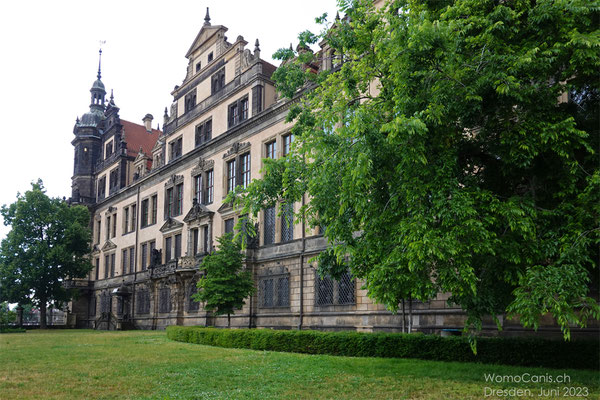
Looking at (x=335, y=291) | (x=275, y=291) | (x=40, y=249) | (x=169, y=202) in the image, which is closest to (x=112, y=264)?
(x=40, y=249)

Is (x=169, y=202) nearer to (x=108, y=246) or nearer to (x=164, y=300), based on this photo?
(x=164, y=300)

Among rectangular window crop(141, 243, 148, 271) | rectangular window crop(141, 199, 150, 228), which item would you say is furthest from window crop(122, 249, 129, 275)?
rectangular window crop(141, 199, 150, 228)

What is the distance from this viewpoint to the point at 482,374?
1300 centimetres

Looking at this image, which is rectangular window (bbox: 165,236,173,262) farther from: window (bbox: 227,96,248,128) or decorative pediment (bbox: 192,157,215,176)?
window (bbox: 227,96,248,128)

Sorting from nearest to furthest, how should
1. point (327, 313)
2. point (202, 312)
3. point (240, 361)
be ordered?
1. point (240, 361)
2. point (327, 313)
3. point (202, 312)

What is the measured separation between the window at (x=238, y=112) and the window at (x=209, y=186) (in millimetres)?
4251

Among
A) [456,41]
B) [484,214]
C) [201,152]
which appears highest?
[201,152]

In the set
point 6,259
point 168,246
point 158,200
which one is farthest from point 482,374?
point 6,259

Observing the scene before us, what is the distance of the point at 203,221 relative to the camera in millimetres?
40938

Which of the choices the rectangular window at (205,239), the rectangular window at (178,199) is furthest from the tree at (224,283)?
the rectangular window at (178,199)

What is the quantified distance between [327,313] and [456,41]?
19.6 metres

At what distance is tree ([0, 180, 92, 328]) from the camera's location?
52719 millimetres

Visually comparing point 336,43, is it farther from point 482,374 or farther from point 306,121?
point 482,374

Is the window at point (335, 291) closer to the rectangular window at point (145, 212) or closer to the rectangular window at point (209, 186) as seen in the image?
the rectangular window at point (209, 186)
